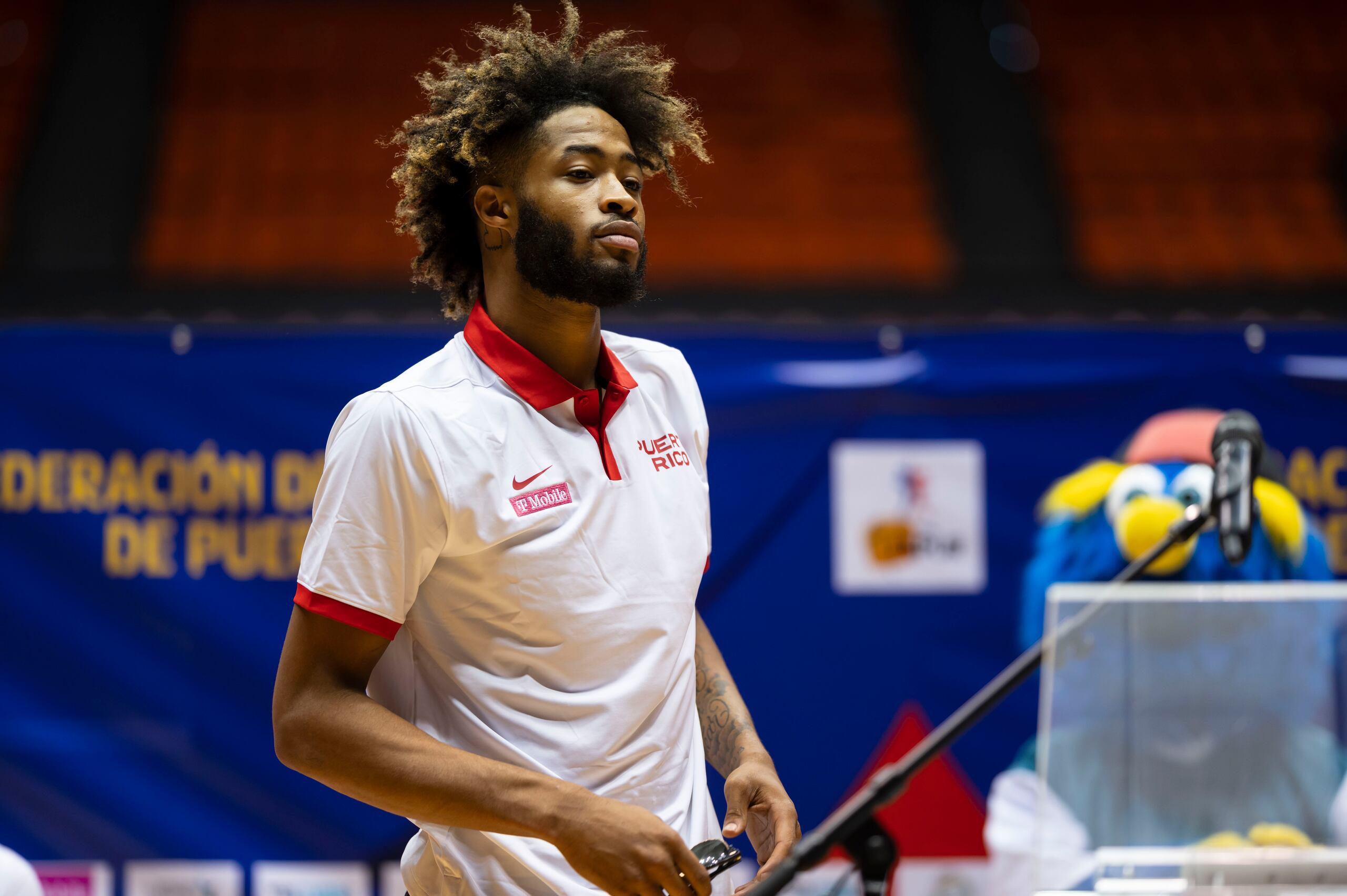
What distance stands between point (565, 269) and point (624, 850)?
0.69 meters

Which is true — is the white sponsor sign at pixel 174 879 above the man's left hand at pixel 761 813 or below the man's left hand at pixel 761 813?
below

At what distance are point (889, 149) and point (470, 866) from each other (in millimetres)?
4896

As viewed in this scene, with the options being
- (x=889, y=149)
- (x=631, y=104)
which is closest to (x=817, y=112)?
(x=889, y=149)

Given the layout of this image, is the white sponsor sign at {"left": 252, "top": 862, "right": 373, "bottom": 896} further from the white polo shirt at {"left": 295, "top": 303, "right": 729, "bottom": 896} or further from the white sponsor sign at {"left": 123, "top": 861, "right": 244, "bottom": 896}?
the white polo shirt at {"left": 295, "top": 303, "right": 729, "bottom": 896}

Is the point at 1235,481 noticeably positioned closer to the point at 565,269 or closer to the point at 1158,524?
the point at 565,269

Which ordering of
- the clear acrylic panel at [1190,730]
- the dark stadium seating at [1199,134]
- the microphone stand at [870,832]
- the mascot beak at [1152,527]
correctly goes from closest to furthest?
the microphone stand at [870,832] → the clear acrylic panel at [1190,730] → the mascot beak at [1152,527] → the dark stadium seating at [1199,134]

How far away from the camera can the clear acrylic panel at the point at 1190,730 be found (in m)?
1.45

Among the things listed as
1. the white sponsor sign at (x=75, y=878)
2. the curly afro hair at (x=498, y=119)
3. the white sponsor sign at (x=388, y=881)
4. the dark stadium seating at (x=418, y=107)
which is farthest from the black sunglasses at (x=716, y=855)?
the dark stadium seating at (x=418, y=107)

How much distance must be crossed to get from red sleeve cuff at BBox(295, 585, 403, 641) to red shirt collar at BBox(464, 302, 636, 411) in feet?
1.07

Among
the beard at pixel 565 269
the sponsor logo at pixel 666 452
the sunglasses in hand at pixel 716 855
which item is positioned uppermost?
the beard at pixel 565 269

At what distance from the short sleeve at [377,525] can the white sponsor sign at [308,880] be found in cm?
202

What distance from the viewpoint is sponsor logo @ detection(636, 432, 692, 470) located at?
68.2 inches

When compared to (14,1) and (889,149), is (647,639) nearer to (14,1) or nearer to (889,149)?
(889,149)

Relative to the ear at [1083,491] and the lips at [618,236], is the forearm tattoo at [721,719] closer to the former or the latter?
the lips at [618,236]
